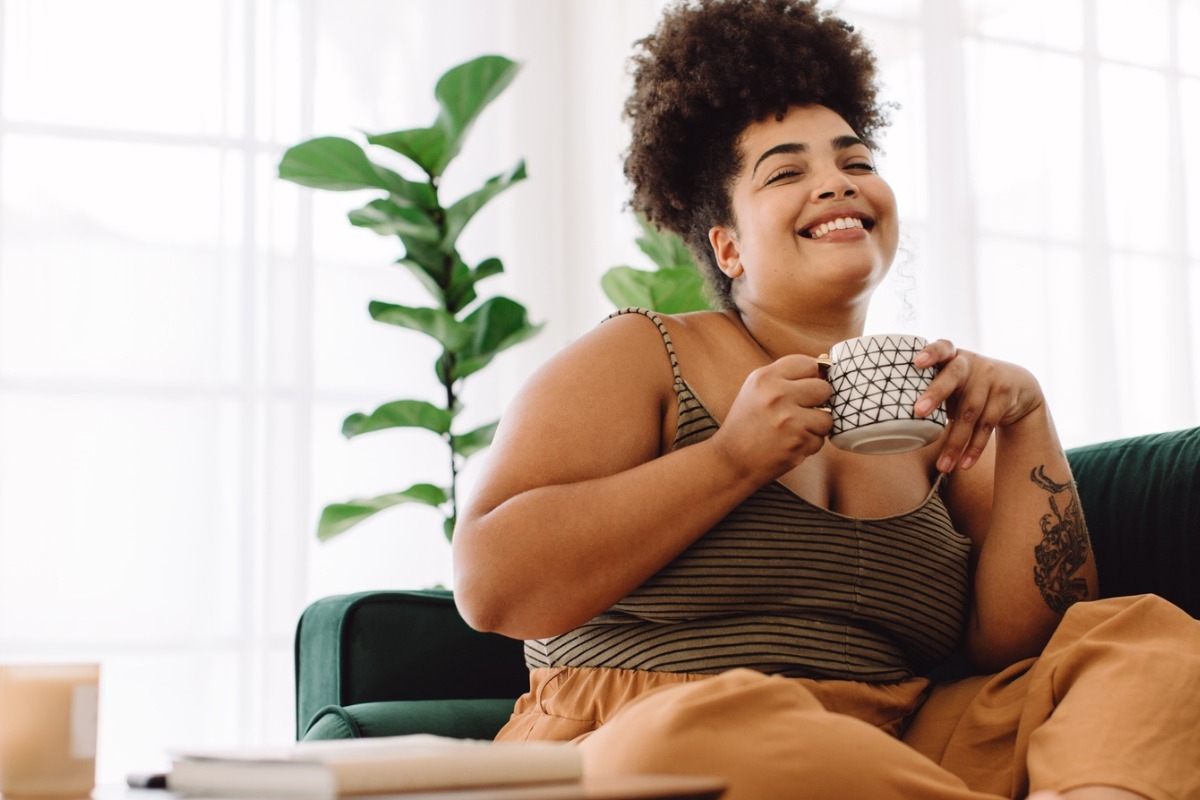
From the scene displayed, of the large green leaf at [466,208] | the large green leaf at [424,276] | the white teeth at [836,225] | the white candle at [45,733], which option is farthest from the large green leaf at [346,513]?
the white candle at [45,733]

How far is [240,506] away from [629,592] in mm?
1843

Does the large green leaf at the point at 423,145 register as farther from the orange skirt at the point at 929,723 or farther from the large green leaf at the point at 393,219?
the orange skirt at the point at 929,723

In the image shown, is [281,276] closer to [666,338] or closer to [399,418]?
[399,418]

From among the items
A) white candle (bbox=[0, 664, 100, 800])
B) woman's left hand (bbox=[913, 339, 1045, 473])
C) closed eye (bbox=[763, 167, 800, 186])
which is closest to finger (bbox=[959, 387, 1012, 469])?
woman's left hand (bbox=[913, 339, 1045, 473])

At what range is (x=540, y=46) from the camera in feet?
11.1

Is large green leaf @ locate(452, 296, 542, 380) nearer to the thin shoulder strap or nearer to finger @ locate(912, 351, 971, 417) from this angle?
the thin shoulder strap

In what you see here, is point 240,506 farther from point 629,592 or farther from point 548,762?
point 548,762

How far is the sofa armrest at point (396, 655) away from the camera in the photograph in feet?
4.68

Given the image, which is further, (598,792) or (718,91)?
(718,91)

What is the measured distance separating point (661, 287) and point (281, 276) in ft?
3.46

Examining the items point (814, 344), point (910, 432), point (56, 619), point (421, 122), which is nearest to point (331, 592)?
point (56, 619)

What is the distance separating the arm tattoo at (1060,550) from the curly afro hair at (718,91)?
18.1 inches

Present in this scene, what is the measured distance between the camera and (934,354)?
108 centimetres

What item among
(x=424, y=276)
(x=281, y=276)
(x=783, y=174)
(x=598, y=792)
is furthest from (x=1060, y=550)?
(x=281, y=276)
